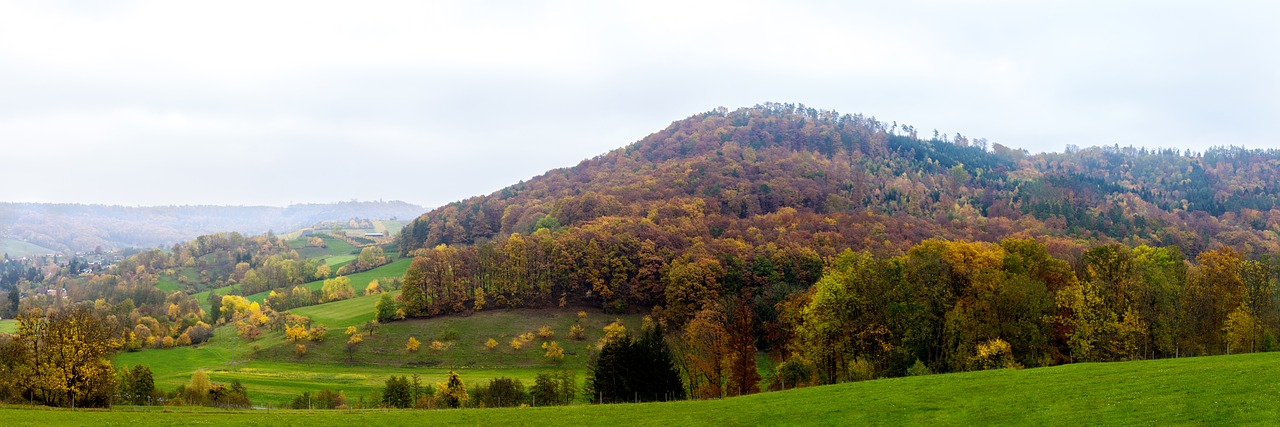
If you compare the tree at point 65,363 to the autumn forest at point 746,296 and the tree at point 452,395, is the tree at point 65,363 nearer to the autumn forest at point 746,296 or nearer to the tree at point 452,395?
the autumn forest at point 746,296

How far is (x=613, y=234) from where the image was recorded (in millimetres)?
133875

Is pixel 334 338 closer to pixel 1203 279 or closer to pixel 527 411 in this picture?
pixel 527 411

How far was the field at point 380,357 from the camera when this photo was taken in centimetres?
8931

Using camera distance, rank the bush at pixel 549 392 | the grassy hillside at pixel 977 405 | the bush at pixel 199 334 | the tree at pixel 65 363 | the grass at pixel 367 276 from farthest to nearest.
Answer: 1. the grass at pixel 367 276
2. the bush at pixel 199 334
3. the bush at pixel 549 392
4. the tree at pixel 65 363
5. the grassy hillside at pixel 977 405

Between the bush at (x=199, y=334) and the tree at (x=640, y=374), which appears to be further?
the bush at (x=199, y=334)

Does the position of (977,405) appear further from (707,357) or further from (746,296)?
(746,296)

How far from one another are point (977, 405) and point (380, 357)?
287ft

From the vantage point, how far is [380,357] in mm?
101312

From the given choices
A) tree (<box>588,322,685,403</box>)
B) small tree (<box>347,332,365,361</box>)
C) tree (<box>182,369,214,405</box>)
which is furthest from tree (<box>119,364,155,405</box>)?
tree (<box>588,322,685,403</box>)

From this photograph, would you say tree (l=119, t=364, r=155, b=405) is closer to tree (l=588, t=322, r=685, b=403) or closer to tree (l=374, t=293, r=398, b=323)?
tree (l=588, t=322, r=685, b=403)

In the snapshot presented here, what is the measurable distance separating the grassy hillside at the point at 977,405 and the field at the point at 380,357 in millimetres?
42613

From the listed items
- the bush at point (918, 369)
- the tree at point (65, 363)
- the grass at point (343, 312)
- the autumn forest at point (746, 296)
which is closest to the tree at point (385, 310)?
the autumn forest at point (746, 296)

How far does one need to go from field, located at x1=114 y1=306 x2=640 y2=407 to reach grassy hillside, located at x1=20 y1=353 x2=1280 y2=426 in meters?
42.6

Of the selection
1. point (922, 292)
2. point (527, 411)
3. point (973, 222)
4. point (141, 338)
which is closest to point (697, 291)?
point (922, 292)
